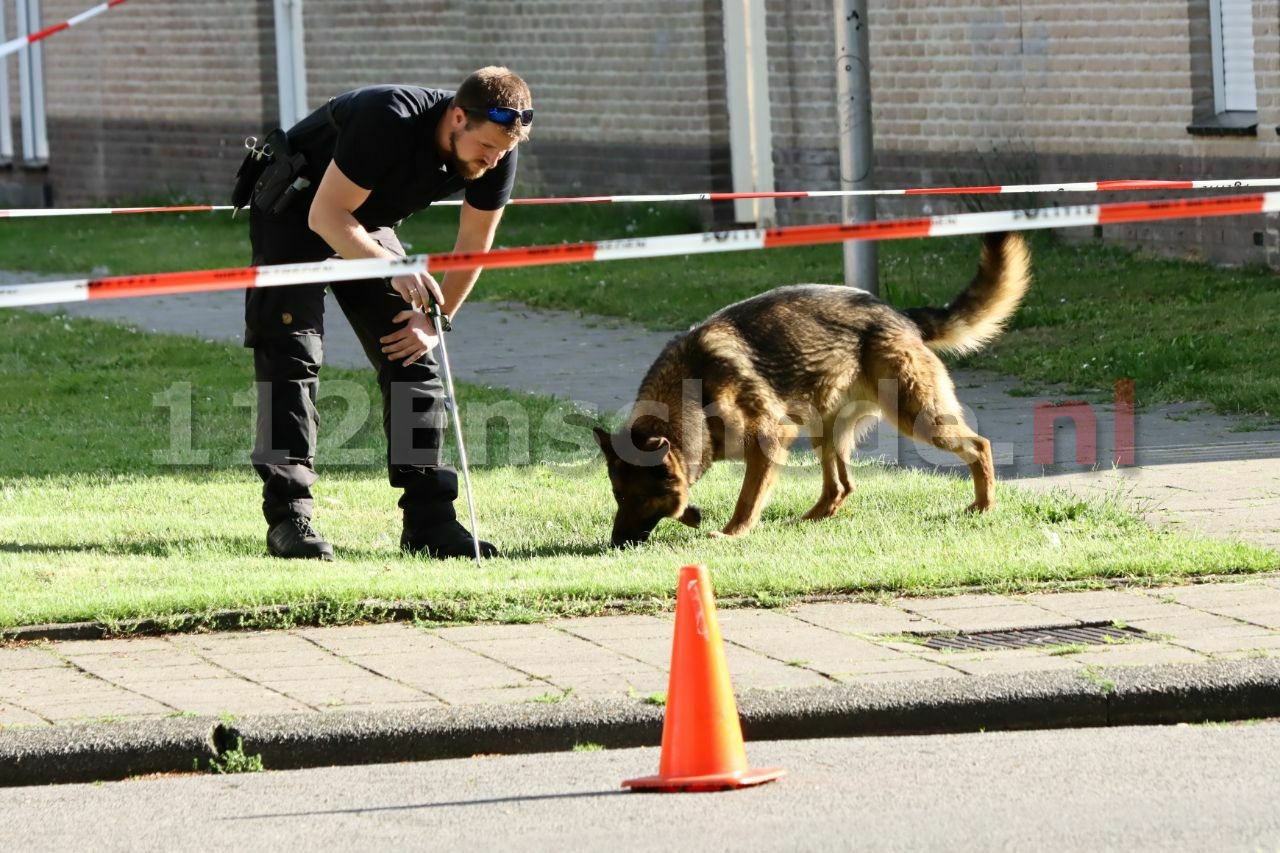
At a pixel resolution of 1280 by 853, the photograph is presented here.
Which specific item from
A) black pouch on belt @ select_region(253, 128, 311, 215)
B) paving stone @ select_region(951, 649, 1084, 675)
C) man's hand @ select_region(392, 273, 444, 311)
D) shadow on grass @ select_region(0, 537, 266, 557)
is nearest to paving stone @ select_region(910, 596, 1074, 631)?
paving stone @ select_region(951, 649, 1084, 675)

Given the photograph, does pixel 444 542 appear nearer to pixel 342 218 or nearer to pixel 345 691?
pixel 342 218

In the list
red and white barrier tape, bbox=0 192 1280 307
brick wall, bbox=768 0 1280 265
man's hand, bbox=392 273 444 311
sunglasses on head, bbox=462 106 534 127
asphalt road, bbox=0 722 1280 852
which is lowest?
asphalt road, bbox=0 722 1280 852

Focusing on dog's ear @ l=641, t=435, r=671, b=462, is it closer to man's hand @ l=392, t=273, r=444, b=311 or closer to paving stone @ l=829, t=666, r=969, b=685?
man's hand @ l=392, t=273, r=444, b=311

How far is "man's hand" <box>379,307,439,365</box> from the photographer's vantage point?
299 inches

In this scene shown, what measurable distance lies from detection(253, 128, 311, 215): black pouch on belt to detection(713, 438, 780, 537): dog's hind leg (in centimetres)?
200

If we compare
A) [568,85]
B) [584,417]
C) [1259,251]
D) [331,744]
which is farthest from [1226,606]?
[568,85]

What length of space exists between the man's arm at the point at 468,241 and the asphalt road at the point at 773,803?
281cm

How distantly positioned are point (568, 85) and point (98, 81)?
8826 mm

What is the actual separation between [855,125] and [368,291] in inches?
160

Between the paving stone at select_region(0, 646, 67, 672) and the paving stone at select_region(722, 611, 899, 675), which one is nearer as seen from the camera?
the paving stone at select_region(722, 611, 899, 675)

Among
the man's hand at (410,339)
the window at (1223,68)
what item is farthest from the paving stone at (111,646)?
the window at (1223,68)

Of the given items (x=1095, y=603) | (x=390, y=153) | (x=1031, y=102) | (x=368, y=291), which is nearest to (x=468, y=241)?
(x=368, y=291)

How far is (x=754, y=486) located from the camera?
7891 mm

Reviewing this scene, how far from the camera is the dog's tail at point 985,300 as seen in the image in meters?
8.34
